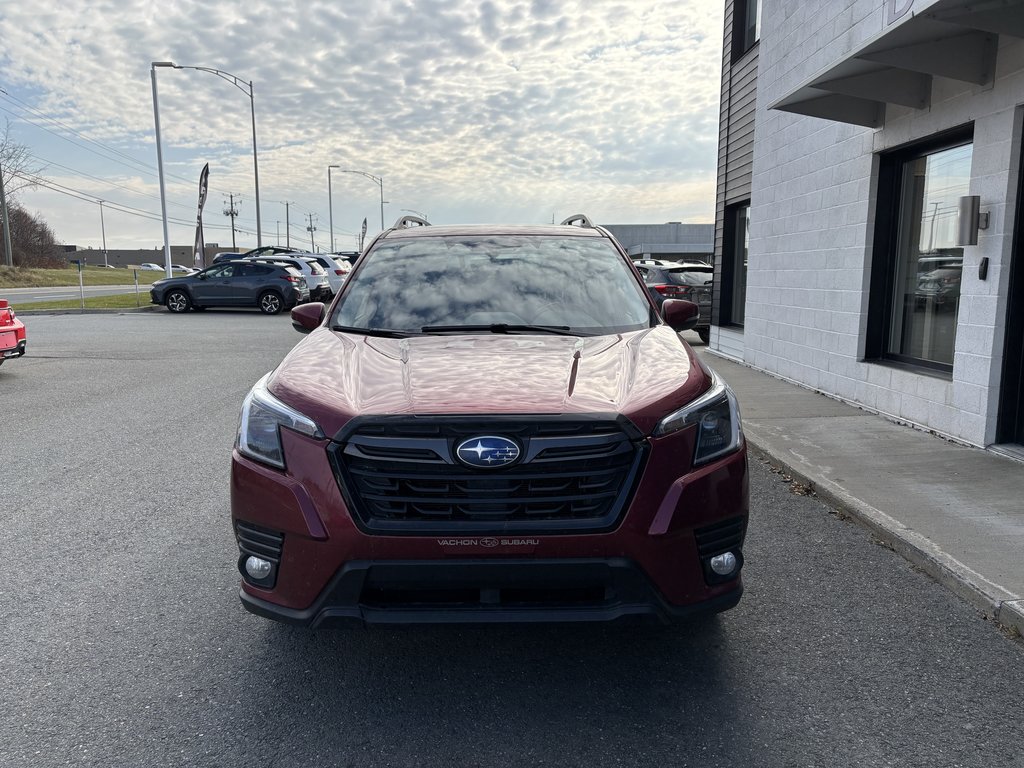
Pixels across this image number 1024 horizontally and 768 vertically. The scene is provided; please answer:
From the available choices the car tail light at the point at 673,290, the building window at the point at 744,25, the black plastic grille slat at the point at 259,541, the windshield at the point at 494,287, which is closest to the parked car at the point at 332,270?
the car tail light at the point at 673,290

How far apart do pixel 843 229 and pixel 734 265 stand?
4.86m

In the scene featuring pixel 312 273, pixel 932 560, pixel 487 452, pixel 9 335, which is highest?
pixel 312 273

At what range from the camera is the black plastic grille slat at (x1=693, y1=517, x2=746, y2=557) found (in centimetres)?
288

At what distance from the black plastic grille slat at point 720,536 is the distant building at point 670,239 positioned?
2448 inches

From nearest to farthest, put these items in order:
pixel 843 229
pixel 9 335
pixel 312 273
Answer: pixel 843 229
pixel 9 335
pixel 312 273

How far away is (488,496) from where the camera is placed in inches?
109

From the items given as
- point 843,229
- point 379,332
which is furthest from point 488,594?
point 843,229

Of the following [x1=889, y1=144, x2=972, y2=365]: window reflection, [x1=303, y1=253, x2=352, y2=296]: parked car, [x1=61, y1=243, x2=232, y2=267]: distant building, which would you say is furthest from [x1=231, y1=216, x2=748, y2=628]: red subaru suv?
[x1=61, y1=243, x2=232, y2=267]: distant building

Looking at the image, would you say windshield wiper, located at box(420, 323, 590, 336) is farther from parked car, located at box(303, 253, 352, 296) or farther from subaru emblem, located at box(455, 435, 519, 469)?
parked car, located at box(303, 253, 352, 296)

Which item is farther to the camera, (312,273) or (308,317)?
(312,273)

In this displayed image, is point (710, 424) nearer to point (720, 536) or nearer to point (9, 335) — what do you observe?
point (720, 536)

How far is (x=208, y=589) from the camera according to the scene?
13.1ft

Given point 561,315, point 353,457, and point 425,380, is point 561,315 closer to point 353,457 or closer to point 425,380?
point 425,380

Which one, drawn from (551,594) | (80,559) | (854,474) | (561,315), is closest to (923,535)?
(854,474)
